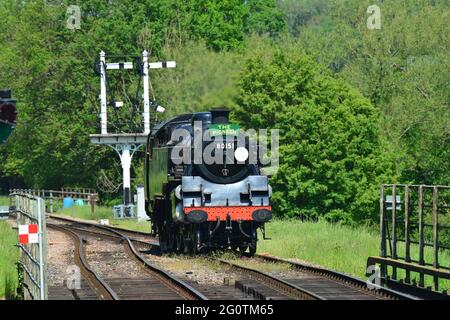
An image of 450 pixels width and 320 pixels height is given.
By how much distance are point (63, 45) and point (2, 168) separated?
14.5m

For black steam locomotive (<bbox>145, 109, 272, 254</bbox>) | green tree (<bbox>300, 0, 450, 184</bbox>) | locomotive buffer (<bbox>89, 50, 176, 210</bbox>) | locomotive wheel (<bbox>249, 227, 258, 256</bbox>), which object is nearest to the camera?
black steam locomotive (<bbox>145, 109, 272, 254</bbox>)

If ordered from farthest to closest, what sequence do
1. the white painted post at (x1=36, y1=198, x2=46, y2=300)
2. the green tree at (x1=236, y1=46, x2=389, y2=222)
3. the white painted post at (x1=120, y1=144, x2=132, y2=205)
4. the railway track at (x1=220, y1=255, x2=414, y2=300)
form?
the green tree at (x1=236, y1=46, x2=389, y2=222)
the white painted post at (x1=120, y1=144, x2=132, y2=205)
the railway track at (x1=220, y1=255, x2=414, y2=300)
the white painted post at (x1=36, y1=198, x2=46, y2=300)

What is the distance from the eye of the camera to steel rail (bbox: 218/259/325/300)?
17.1m

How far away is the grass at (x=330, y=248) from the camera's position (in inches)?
901

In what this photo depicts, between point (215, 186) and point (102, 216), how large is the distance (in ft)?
92.3

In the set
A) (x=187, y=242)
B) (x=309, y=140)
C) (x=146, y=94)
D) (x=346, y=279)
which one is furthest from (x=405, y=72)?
(x=346, y=279)

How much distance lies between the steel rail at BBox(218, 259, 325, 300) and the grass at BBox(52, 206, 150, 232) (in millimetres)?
18688

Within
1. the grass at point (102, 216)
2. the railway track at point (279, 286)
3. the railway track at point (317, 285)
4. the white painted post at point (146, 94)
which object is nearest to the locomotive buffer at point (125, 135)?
the white painted post at point (146, 94)

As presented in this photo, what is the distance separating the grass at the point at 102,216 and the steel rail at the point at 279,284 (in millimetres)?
18688

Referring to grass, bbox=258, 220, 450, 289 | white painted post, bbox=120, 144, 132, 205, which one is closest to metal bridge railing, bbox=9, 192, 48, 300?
grass, bbox=258, 220, 450, 289

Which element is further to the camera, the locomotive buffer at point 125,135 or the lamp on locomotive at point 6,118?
the locomotive buffer at point 125,135

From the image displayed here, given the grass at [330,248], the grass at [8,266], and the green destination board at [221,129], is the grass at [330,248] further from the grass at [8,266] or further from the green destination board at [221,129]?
the grass at [8,266]

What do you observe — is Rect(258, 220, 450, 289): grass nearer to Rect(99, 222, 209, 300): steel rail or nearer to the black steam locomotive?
the black steam locomotive
